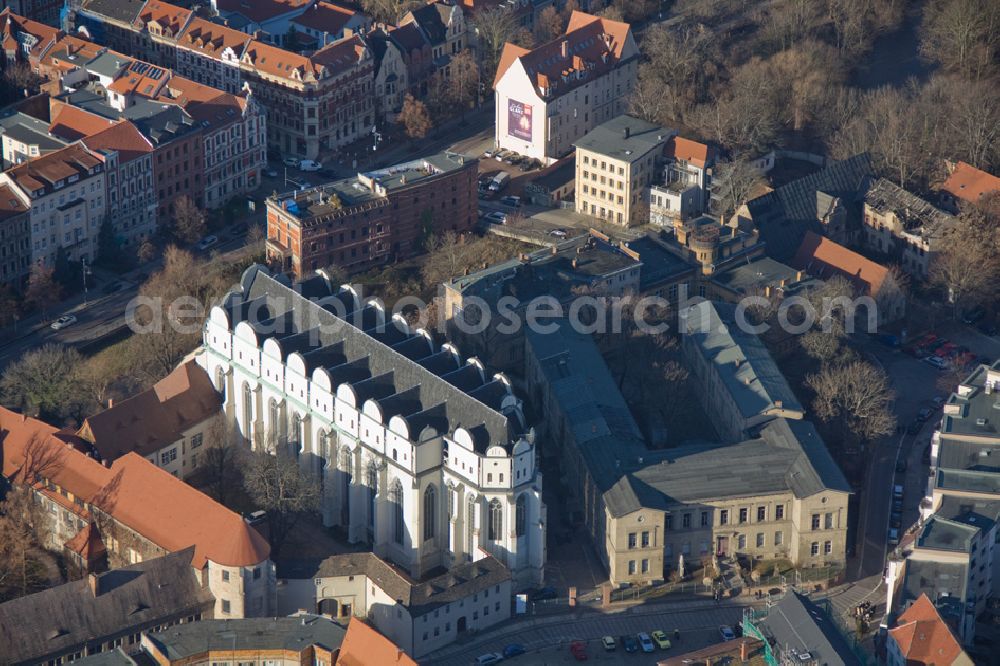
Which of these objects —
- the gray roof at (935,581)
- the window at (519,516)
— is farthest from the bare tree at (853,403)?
the window at (519,516)

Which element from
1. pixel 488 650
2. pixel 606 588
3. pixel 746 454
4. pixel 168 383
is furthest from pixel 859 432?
pixel 168 383

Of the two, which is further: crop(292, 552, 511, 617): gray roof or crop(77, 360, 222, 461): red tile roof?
crop(77, 360, 222, 461): red tile roof

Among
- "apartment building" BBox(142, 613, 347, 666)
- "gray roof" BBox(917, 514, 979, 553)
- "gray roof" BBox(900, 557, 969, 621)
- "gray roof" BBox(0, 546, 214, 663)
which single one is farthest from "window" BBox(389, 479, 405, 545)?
"gray roof" BBox(917, 514, 979, 553)

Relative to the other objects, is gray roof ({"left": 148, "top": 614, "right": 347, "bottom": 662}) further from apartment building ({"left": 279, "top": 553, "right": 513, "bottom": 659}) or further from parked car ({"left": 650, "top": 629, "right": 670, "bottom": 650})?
parked car ({"left": 650, "top": 629, "right": 670, "bottom": 650})

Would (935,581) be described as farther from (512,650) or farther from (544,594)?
(512,650)

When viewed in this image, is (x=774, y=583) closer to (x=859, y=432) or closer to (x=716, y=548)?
(x=716, y=548)

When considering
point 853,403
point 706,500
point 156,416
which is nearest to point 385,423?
point 156,416
